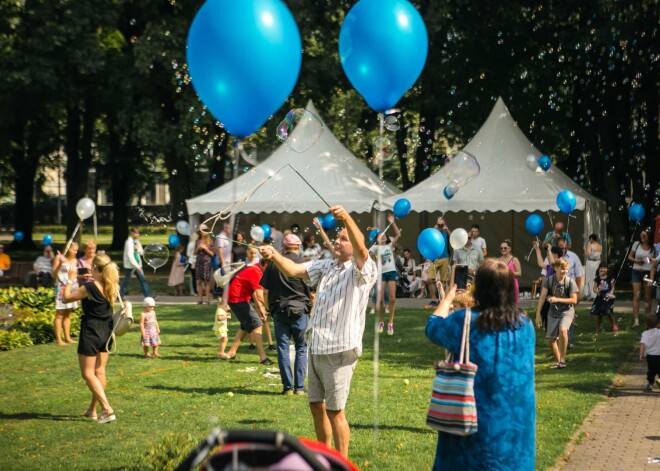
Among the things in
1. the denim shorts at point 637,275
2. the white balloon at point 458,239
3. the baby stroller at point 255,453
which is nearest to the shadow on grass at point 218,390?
the white balloon at point 458,239

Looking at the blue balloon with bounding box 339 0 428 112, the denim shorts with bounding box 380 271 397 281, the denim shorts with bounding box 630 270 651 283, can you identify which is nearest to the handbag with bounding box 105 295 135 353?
the blue balloon with bounding box 339 0 428 112

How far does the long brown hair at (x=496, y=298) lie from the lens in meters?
4.81

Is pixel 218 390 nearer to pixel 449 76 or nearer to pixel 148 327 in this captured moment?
pixel 148 327

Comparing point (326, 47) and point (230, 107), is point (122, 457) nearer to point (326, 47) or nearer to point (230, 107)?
point (230, 107)

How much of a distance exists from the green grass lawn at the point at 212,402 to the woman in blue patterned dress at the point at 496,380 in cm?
173

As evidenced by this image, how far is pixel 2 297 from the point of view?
54.6ft

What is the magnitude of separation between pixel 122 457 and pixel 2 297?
9.78 metres

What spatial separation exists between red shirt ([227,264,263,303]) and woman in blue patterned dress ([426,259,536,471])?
805 cm

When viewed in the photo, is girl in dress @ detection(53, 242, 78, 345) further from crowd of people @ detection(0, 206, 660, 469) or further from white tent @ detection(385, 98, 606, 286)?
white tent @ detection(385, 98, 606, 286)

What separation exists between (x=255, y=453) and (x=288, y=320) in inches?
286

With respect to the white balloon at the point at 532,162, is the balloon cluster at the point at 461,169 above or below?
below

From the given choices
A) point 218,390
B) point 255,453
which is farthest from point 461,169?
point 255,453

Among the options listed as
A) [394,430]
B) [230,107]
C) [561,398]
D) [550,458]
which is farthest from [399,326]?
[230,107]

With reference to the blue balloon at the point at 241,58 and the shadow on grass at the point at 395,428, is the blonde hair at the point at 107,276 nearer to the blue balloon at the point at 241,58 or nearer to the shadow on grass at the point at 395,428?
the shadow on grass at the point at 395,428
